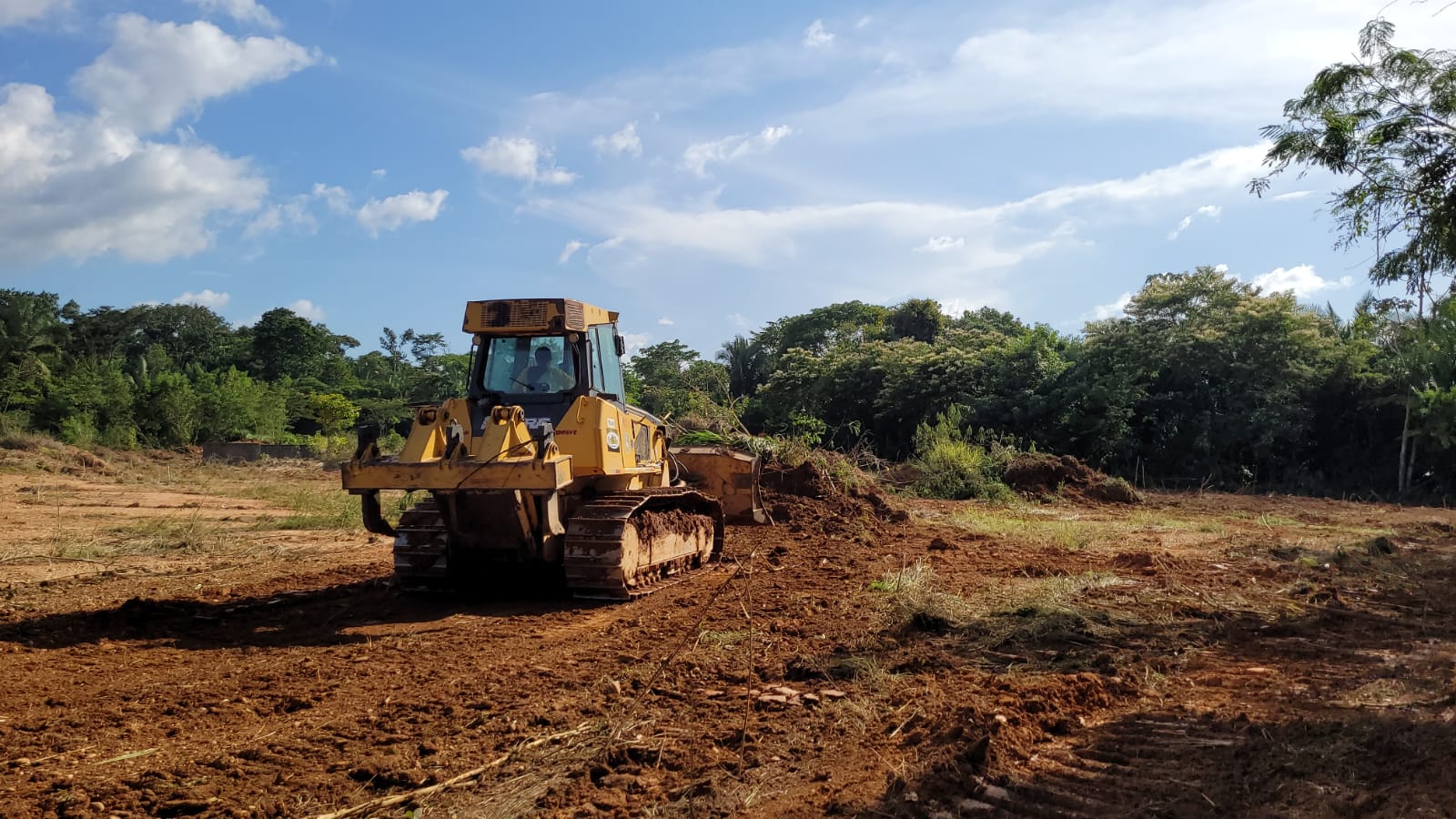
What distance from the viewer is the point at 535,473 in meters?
7.75

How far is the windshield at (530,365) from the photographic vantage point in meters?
9.28

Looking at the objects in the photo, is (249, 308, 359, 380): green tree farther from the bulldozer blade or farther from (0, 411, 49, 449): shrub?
the bulldozer blade

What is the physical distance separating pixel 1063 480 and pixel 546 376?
48.8 ft

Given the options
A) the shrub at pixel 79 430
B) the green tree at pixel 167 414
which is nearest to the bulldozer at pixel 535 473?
the shrub at pixel 79 430

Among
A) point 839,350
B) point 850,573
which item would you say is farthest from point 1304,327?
point 850,573

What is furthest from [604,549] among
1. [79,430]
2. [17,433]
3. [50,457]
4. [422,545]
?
[79,430]

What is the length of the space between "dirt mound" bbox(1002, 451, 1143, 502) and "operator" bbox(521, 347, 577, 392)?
14.0 meters

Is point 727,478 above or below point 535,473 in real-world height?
below

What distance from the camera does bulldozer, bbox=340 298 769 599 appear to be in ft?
26.1

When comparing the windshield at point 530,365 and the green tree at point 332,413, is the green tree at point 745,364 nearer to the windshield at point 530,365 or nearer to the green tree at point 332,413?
the green tree at point 332,413

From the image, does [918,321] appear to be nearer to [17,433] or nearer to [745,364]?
[745,364]

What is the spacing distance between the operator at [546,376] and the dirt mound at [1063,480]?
13984 millimetres

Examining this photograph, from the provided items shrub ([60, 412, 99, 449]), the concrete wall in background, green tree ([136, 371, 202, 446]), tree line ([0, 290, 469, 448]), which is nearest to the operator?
tree line ([0, 290, 469, 448])

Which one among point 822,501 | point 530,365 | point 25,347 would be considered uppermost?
point 25,347
